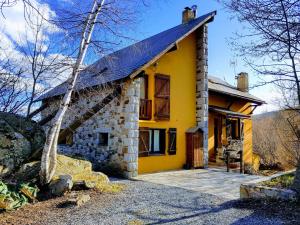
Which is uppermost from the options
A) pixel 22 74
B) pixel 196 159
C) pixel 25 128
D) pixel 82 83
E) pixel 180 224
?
pixel 22 74

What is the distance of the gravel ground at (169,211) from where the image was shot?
547 centimetres

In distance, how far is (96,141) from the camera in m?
12.2

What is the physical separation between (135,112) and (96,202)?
15.5ft

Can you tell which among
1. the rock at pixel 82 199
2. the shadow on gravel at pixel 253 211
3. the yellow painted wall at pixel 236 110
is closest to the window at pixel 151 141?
the yellow painted wall at pixel 236 110

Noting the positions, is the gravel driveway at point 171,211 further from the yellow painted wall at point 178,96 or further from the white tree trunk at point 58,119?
the yellow painted wall at point 178,96

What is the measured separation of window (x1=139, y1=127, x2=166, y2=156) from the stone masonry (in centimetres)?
228

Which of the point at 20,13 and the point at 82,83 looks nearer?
the point at 20,13

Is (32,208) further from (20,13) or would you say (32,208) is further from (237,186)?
(237,186)

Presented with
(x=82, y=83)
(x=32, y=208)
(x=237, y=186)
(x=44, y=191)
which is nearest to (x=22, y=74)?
(x=82, y=83)

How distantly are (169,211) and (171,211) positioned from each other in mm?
43

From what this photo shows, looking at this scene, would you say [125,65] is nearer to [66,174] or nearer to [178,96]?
[178,96]

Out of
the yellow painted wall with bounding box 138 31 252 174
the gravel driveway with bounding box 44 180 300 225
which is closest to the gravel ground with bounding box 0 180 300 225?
the gravel driveway with bounding box 44 180 300 225

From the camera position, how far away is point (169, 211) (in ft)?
20.1

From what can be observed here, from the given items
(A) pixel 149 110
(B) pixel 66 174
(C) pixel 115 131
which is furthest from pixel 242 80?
(B) pixel 66 174
